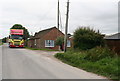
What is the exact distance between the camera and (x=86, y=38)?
672 inches

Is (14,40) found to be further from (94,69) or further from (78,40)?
(94,69)

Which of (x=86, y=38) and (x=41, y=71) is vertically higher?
(x=86, y=38)

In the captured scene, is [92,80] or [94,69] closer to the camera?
[92,80]

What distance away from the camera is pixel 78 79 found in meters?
7.60

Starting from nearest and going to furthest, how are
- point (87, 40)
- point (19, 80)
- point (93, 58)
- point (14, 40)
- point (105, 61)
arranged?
1. point (19, 80)
2. point (105, 61)
3. point (93, 58)
4. point (87, 40)
5. point (14, 40)

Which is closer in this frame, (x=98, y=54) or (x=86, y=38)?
(x=98, y=54)

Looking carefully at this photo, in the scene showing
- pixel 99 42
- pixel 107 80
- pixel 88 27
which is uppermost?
pixel 88 27

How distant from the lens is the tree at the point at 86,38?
17.1 metres

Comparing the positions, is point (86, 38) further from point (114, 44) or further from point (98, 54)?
point (98, 54)

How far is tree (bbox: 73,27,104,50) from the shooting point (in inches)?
674

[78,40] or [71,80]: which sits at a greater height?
[78,40]

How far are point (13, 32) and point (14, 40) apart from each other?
1.69 metres

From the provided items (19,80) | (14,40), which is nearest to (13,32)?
(14,40)

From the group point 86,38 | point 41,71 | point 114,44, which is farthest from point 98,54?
point 41,71
